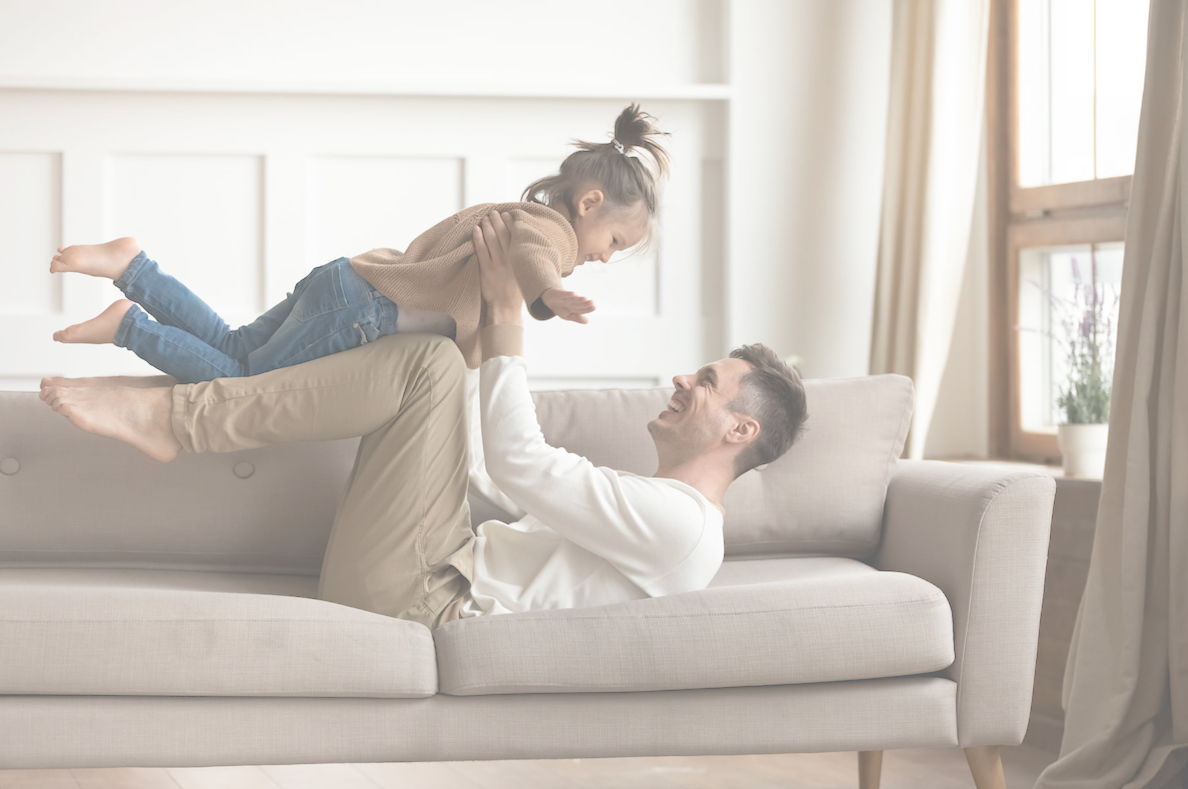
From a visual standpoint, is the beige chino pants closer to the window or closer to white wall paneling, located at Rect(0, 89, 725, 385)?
white wall paneling, located at Rect(0, 89, 725, 385)

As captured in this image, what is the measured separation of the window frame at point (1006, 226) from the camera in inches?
128

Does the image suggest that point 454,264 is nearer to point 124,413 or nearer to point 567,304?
point 567,304

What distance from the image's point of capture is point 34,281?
10.6ft

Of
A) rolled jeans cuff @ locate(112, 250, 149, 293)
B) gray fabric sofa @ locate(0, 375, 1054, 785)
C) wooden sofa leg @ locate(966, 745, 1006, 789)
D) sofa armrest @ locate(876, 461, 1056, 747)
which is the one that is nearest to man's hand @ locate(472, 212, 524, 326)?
gray fabric sofa @ locate(0, 375, 1054, 785)

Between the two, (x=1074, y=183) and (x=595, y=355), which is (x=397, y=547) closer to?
(x=595, y=355)

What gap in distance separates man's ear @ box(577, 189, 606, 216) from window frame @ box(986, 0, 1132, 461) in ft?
5.53

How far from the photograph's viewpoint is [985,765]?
72.6 inches

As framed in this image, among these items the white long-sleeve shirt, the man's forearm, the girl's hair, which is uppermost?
the girl's hair

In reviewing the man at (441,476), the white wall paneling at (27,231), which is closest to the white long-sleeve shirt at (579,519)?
the man at (441,476)

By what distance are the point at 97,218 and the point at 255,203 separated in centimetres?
44

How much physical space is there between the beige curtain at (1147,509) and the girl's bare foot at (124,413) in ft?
5.70

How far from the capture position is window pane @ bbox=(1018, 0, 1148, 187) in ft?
9.62

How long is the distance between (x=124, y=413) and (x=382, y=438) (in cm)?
40

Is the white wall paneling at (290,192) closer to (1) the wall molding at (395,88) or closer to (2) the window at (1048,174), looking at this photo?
(1) the wall molding at (395,88)
